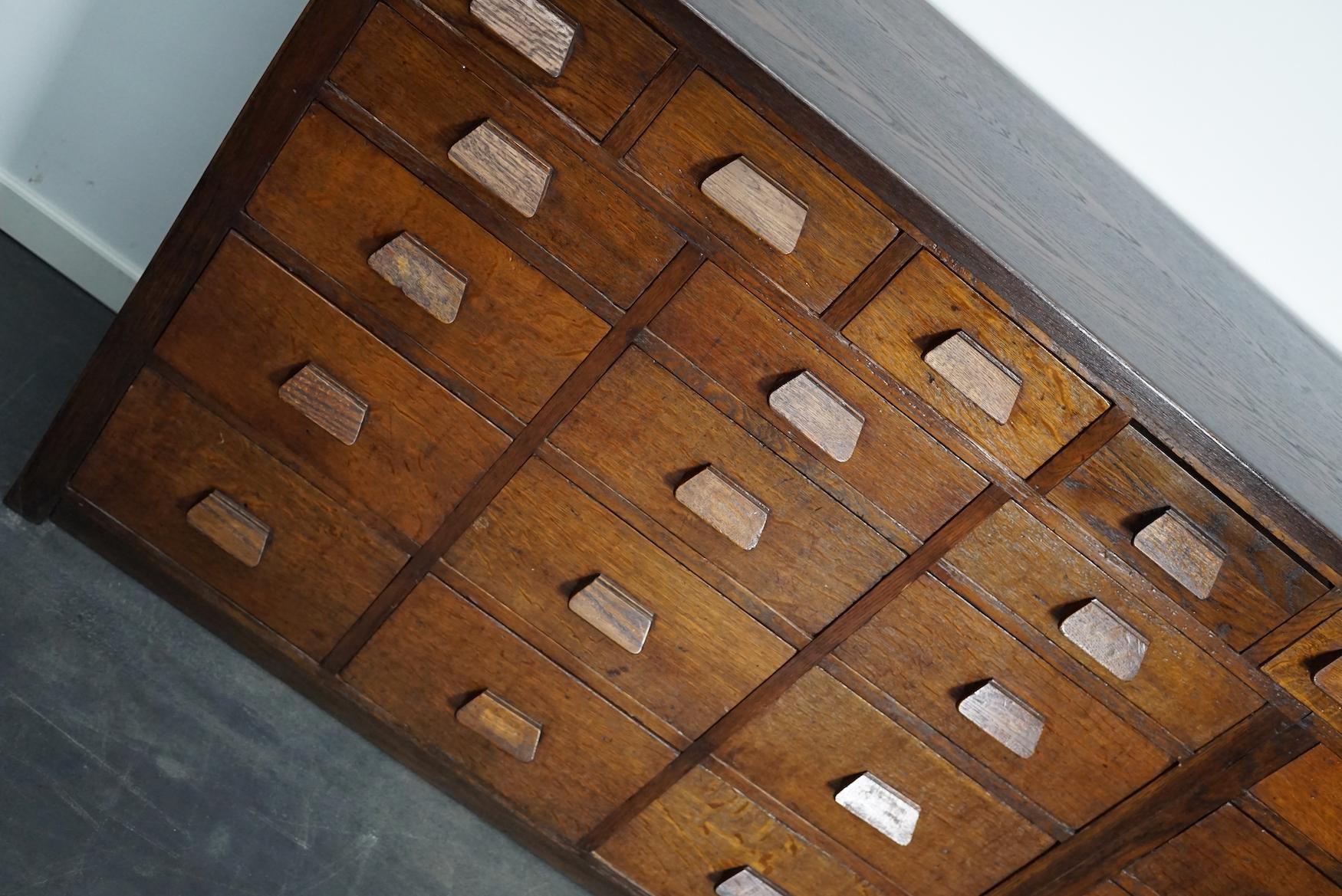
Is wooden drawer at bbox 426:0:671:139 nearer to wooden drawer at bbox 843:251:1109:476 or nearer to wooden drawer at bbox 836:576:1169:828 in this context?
wooden drawer at bbox 843:251:1109:476

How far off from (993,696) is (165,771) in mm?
1120

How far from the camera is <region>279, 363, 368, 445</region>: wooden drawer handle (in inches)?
57.2

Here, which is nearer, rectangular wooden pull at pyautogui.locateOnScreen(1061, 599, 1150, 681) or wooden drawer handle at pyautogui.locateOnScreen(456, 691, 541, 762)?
rectangular wooden pull at pyautogui.locateOnScreen(1061, 599, 1150, 681)

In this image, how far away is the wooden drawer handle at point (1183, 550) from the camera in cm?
132

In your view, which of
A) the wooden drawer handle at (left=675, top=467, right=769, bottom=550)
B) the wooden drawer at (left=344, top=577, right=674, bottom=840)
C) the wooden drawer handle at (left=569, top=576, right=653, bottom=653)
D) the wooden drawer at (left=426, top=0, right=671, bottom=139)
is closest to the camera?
the wooden drawer at (left=426, top=0, right=671, bottom=139)

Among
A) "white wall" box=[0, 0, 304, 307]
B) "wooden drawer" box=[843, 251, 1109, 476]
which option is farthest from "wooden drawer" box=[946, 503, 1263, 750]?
"white wall" box=[0, 0, 304, 307]

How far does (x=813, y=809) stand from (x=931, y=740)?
21cm

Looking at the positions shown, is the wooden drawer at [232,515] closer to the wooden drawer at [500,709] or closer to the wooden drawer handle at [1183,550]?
the wooden drawer at [500,709]

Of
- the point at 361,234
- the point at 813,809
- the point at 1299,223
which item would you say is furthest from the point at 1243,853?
the point at 361,234

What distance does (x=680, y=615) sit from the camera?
153 centimetres

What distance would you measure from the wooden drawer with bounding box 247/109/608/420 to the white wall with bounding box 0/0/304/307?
61 centimetres

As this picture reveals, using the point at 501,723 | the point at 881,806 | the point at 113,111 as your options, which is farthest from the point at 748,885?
the point at 113,111

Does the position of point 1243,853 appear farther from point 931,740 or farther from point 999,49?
point 999,49

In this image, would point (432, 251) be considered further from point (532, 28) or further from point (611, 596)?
point (611, 596)
